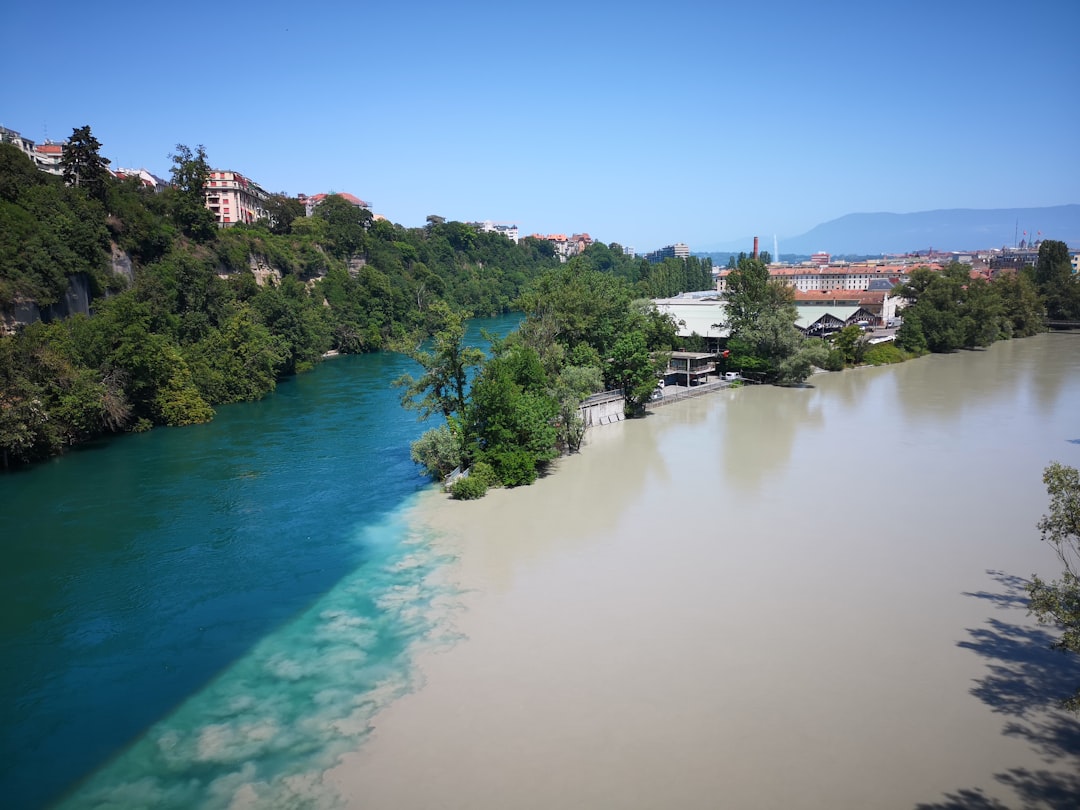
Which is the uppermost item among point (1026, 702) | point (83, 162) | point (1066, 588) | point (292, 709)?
point (83, 162)

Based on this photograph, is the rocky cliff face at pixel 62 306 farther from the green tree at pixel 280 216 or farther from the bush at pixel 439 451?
the green tree at pixel 280 216

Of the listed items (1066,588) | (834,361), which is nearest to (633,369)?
(834,361)

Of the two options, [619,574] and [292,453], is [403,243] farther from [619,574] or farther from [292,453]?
[619,574]

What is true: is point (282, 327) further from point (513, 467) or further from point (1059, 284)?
point (1059, 284)

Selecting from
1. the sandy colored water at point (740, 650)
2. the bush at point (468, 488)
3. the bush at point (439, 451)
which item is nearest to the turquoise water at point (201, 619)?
the bush at point (439, 451)

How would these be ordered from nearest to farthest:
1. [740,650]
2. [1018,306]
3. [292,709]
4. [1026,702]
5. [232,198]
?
[1026,702] < [292,709] < [740,650] < [1018,306] < [232,198]

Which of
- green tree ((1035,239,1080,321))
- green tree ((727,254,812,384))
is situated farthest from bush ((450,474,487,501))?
green tree ((1035,239,1080,321))

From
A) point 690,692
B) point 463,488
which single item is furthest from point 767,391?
point 690,692
